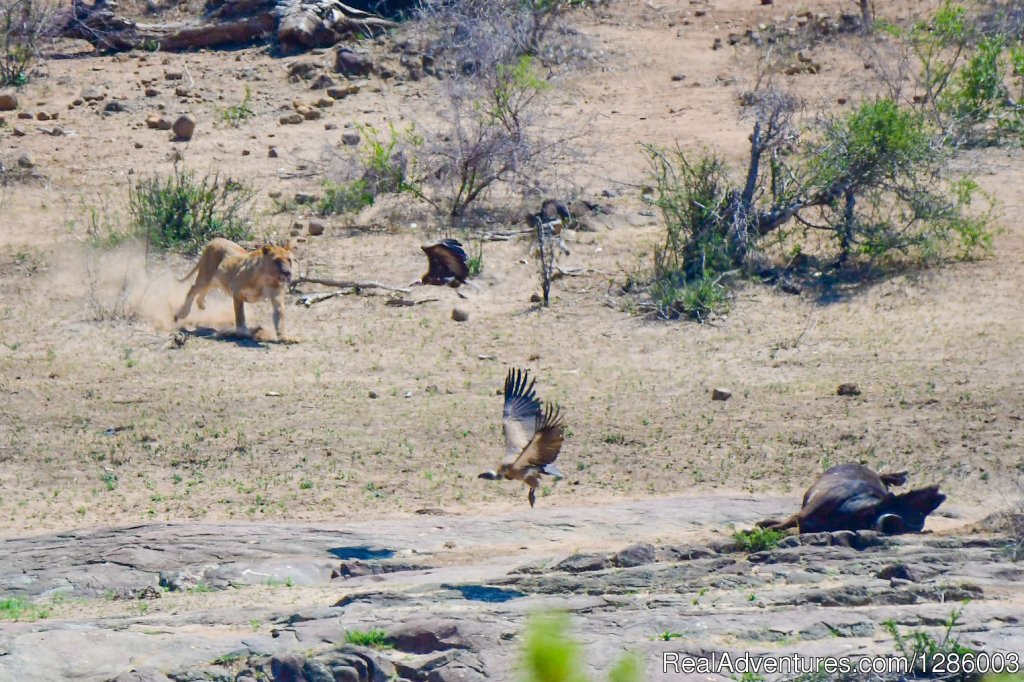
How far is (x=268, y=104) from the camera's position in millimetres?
19016

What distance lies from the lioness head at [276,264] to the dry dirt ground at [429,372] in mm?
638

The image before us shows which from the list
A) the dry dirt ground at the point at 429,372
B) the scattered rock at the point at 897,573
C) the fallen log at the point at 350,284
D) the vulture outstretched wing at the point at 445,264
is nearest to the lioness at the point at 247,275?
the dry dirt ground at the point at 429,372

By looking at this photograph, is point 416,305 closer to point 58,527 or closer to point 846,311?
point 846,311

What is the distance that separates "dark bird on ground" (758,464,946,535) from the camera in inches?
309

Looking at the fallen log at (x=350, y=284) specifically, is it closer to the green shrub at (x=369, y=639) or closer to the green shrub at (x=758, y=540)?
the green shrub at (x=758, y=540)

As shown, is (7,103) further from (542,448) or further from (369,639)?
(369,639)

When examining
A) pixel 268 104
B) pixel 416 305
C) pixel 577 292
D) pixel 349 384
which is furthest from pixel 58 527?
pixel 268 104

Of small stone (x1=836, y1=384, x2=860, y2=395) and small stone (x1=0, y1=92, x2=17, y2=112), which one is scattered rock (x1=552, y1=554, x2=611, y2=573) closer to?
small stone (x1=836, y1=384, x2=860, y2=395)

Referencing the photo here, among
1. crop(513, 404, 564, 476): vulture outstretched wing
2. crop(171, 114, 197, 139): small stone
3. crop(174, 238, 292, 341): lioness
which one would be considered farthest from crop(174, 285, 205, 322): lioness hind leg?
crop(513, 404, 564, 476): vulture outstretched wing

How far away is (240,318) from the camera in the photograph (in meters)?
12.8

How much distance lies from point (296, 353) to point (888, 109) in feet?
21.8

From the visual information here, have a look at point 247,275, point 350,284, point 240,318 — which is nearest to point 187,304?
point 240,318

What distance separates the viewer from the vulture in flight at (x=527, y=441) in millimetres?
7969

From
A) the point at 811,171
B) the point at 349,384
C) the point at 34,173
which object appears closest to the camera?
the point at 349,384
